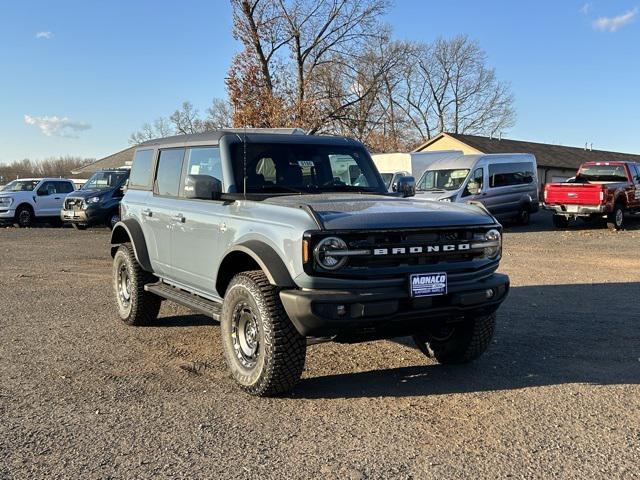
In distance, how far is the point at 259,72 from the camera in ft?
104

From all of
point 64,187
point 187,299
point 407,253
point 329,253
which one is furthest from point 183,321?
point 64,187

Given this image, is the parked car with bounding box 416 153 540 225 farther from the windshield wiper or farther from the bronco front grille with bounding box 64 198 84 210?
the windshield wiper

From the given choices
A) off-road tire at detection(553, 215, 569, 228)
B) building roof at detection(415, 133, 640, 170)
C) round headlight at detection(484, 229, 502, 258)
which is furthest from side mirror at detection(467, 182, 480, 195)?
building roof at detection(415, 133, 640, 170)

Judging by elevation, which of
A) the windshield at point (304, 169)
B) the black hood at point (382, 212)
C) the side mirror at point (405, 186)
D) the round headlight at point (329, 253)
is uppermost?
the windshield at point (304, 169)

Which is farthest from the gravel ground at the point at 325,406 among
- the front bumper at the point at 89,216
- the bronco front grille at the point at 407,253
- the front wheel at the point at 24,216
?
the front wheel at the point at 24,216

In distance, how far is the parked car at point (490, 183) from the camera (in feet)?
60.9

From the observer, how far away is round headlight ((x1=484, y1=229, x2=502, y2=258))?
480 cm

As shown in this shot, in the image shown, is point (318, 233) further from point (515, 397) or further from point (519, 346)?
point (519, 346)

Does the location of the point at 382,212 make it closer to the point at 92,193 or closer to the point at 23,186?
the point at 92,193

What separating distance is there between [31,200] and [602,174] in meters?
19.9

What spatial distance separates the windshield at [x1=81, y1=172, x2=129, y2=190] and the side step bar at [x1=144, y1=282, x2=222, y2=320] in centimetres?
1461

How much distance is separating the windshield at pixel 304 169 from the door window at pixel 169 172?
1.05 meters

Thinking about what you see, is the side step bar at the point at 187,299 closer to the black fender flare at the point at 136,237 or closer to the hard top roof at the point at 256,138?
the black fender flare at the point at 136,237

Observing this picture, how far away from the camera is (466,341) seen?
5211mm
